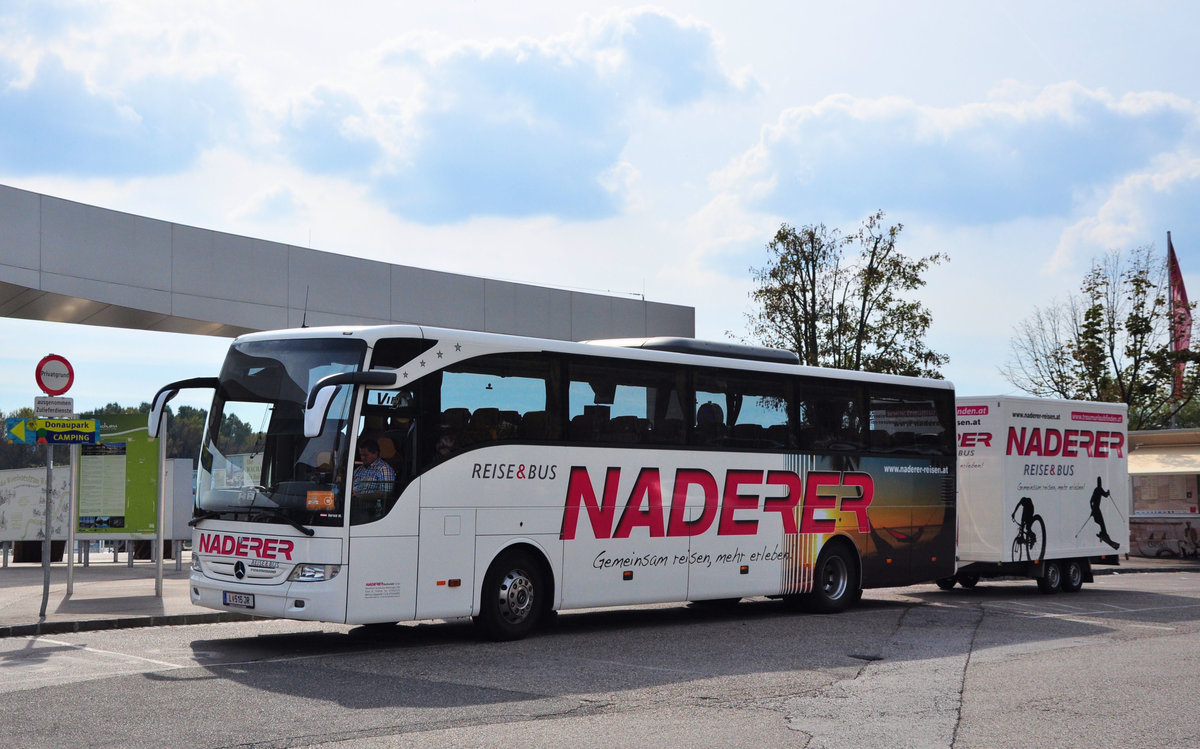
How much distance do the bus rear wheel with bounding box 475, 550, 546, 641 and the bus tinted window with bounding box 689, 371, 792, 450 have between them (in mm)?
2874

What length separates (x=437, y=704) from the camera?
903 cm

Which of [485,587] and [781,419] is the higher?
[781,419]

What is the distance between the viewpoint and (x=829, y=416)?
17.1m

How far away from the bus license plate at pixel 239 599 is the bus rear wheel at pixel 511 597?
2.29 metres

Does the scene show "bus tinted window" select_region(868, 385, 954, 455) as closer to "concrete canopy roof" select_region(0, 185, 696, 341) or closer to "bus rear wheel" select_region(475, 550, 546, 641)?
"bus rear wheel" select_region(475, 550, 546, 641)

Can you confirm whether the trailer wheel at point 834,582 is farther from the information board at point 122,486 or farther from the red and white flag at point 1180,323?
the red and white flag at point 1180,323

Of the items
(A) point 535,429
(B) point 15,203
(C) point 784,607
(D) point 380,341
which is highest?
(B) point 15,203

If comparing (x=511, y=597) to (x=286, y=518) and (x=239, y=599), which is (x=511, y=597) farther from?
(x=239, y=599)

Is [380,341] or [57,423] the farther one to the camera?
[57,423]

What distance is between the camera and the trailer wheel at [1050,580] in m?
21.2

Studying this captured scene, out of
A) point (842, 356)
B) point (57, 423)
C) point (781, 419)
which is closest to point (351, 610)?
point (57, 423)

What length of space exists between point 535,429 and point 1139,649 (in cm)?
670

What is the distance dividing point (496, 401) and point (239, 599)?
10.4 feet

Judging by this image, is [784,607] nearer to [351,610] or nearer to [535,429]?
[535,429]
